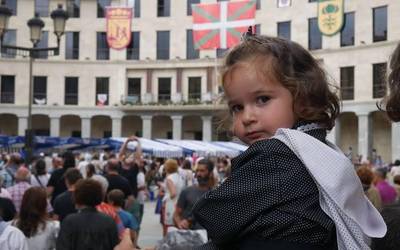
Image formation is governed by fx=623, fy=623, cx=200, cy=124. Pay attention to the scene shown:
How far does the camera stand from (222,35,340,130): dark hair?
1765 mm

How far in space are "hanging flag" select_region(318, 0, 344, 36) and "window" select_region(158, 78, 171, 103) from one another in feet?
68.0

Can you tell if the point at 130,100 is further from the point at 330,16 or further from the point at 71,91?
the point at 330,16

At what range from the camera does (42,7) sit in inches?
2037

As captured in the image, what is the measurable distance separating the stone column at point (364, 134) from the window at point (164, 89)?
54.3ft

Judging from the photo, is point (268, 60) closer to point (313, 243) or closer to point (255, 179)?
point (255, 179)

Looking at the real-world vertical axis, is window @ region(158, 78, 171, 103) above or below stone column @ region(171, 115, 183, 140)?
above

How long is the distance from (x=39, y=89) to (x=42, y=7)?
6845mm

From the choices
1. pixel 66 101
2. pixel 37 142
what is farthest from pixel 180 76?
pixel 37 142

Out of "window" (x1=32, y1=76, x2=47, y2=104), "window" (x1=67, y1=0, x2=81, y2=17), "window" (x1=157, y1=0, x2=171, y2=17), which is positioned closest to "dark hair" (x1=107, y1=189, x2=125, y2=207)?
"window" (x1=32, y1=76, x2=47, y2=104)

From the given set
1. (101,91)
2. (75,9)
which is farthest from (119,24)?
(75,9)

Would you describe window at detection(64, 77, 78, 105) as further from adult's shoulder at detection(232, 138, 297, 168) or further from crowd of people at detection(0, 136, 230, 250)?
adult's shoulder at detection(232, 138, 297, 168)

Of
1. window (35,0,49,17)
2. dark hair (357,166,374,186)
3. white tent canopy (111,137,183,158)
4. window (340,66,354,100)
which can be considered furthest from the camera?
window (35,0,49,17)

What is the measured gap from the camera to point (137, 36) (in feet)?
171

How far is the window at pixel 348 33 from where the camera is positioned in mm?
42969
